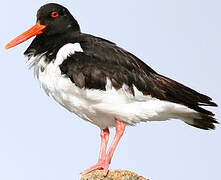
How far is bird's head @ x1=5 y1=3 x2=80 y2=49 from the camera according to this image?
432 inches

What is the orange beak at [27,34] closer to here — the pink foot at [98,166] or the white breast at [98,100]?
the white breast at [98,100]

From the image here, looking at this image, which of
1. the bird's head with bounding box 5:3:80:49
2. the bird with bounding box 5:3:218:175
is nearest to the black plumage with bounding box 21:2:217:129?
the bird with bounding box 5:3:218:175

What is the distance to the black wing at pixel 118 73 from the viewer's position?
9.89m

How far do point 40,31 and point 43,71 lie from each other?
1.14 meters

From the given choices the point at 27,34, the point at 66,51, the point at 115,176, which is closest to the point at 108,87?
the point at 66,51

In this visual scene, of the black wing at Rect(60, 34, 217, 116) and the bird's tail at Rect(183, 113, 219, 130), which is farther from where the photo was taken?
the bird's tail at Rect(183, 113, 219, 130)

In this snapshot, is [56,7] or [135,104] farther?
[56,7]

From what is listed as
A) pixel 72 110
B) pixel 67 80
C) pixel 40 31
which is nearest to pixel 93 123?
pixel 72 110

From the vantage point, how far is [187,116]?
10.5 meters

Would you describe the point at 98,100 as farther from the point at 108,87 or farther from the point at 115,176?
the point at 115,176

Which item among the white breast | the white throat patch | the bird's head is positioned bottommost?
the white breast

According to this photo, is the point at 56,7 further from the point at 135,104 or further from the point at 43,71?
the point at 135,104

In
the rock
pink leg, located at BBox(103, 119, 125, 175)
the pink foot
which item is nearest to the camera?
the rock

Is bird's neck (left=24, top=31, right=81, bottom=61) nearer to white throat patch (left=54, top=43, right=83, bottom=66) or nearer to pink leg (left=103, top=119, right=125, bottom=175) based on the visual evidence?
white throat patch (left=54, top=43, right=83, bottom=66)
